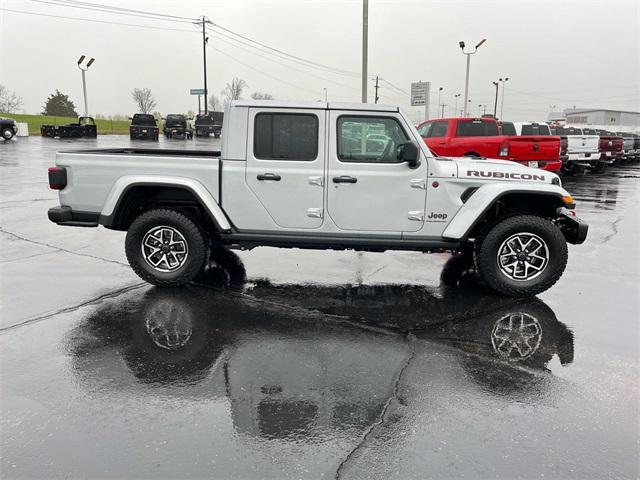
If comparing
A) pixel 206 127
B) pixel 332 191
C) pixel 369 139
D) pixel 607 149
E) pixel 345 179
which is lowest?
pixel 332 191

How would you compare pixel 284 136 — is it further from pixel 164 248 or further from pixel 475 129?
pixel 475 129

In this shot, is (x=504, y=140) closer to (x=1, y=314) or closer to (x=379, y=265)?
(x=379, y=265)

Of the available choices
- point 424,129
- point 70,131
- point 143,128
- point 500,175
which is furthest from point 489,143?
point 70,131

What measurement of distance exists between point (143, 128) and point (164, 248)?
3632cm

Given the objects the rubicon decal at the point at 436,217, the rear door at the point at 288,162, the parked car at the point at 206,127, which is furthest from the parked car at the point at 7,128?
the rubicon decal at the point at 436,217

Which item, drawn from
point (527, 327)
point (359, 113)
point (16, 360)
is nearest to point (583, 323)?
point (527, 327)

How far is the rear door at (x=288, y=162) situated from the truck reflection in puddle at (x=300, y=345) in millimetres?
914

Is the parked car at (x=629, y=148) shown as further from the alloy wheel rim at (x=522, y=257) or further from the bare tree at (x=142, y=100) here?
the bare tree at (x=142, y=100)

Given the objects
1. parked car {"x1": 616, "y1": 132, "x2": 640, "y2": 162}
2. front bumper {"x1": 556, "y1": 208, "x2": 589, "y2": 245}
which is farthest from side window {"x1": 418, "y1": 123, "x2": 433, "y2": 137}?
parked car {"x1": 616, "y1": 132, "x2": 640, "y2": 162}

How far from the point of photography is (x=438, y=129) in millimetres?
14359

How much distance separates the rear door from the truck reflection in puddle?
36.0 inches

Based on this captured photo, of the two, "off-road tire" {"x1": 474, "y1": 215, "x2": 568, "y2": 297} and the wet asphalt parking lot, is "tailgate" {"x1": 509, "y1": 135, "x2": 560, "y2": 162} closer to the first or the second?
the wet asphalt parking lot

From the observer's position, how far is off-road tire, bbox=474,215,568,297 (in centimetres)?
516

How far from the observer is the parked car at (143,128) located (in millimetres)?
38656
